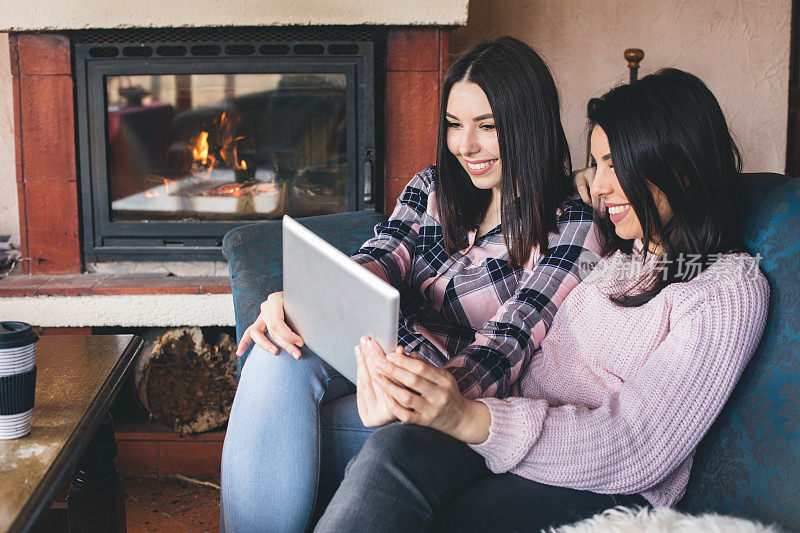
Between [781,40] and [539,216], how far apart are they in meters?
1.47

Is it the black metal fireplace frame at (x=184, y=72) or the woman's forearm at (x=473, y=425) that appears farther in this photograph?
the black metal fireplace frame at (x=184, y=72)

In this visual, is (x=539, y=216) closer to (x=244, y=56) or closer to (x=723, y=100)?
(x=244, y=56)

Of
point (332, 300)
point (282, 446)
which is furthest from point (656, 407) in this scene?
point (282, 446)

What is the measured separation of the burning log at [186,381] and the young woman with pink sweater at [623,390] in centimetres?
114

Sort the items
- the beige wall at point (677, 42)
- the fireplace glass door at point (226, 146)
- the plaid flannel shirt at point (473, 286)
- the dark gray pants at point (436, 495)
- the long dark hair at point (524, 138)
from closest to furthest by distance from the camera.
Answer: the dark gray pants at point (436, 495) → the plaid flannel shirt at point (473, 286) → the long dark hair at point (524, 138) → the fireplace glass door at point (226, 146) → the beige wall at point (677, 42)

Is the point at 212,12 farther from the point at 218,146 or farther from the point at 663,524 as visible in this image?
the point at 663,524

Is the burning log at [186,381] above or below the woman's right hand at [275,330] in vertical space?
below

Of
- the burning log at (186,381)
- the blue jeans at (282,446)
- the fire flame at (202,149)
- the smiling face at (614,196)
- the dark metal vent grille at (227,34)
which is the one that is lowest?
the burning log at (186,381)

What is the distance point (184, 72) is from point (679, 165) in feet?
4.79

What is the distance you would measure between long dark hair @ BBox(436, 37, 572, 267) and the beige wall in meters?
1.01

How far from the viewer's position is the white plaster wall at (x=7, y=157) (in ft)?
7.59

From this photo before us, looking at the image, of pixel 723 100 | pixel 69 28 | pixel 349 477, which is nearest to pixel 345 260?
pixel 349 477

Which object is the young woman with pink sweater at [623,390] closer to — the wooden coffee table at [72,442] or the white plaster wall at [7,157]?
the wooden coffee table at [72,442]

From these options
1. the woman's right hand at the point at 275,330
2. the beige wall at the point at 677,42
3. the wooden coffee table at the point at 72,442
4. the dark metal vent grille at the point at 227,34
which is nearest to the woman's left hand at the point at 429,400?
the woman's right hand at the point at 275,330
